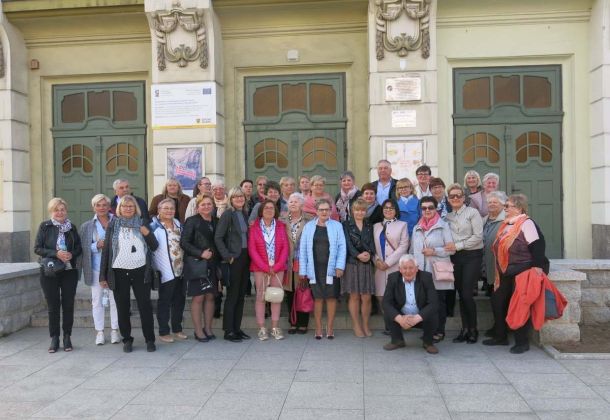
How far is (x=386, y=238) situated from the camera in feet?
22.1

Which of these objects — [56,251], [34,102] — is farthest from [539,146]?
[34,102]

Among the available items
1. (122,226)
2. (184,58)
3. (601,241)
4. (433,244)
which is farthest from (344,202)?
(601,241)

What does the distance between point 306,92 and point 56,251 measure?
19.4 feet

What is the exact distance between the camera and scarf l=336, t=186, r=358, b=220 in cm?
744

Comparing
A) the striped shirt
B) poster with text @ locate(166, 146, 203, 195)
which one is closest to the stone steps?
the striped shirt

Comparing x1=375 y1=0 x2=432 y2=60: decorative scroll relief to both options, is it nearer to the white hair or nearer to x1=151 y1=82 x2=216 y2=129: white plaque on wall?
x1=151 y1=82 x2=216 y2=129: white plaque on wall

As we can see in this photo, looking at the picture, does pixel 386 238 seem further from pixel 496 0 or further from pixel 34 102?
pixel 34 102

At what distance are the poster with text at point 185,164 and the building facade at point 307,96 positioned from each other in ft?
0.22

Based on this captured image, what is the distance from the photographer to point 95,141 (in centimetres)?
1113

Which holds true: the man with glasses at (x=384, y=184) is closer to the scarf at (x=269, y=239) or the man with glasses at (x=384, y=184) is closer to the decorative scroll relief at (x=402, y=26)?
the scarf at (x=269, y=239)

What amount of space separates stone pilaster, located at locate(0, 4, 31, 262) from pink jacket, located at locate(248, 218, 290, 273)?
623cm

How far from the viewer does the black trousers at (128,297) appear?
20.7 ft

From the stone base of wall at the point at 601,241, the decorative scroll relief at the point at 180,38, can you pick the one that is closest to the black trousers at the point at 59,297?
the decorative scroll relief at the point at 180,38

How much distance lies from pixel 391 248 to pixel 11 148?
7.97 meters
